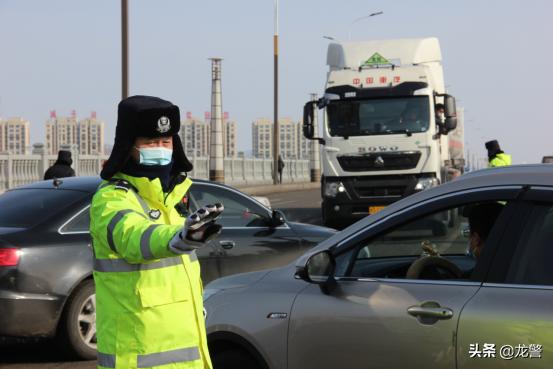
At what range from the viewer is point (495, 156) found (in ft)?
49.5

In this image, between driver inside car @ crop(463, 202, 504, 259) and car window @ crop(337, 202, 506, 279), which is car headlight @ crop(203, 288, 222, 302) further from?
driver inside car @ crop(463, 202, 504, 259)

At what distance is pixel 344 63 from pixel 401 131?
1.94m

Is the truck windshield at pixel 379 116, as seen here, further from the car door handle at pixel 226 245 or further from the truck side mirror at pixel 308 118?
the car door handle at pixel 226 245

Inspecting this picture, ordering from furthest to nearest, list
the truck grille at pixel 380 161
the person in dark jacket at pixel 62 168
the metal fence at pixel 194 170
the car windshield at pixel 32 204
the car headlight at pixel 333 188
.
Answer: the metal fence at pixel 194 170
the car headlight at pixel 333 188
the truck grille at pixel 380 161
the person in dark jacket at pixel 62 168
the car windshield at pixel 32 204

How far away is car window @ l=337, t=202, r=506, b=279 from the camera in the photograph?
174 inches

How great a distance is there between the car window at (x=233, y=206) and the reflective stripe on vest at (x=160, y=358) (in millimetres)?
5188

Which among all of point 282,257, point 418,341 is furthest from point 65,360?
point 418,341

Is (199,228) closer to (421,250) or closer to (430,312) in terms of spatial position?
(430,312)

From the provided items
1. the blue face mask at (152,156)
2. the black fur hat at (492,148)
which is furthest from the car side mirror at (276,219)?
the black fur hat at (492,148)

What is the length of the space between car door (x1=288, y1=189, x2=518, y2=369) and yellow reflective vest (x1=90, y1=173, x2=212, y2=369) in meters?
1.06

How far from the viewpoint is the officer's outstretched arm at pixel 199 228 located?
2.84m

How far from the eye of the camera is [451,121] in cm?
1642

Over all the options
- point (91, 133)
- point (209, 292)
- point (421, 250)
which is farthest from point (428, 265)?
point (91, 133)

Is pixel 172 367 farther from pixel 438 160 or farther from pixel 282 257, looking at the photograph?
pixel 438 160
